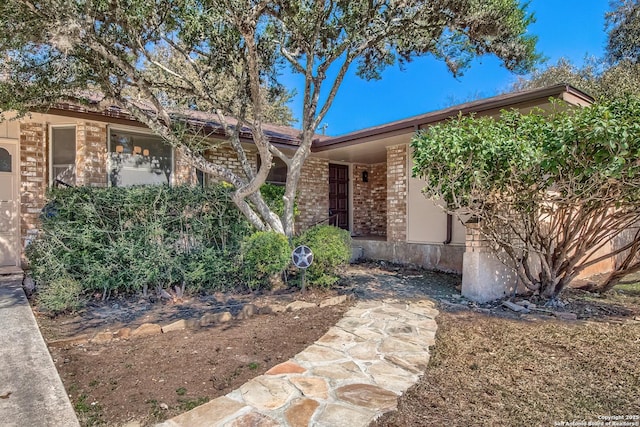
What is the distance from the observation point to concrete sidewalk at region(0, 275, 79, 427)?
211cm

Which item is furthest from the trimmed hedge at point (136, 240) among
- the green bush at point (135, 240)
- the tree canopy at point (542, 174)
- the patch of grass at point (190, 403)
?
the tree canopy at point (542, 174)

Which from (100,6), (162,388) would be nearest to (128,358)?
(162,388)

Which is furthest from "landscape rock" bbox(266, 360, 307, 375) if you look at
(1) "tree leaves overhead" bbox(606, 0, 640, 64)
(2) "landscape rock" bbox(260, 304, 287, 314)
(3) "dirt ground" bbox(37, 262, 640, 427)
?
(1) "tree leaves overhead" bbox(606, 0, 640, 64)

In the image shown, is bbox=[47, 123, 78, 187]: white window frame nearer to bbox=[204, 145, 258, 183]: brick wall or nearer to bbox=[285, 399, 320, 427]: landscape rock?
bbox=[204, 145, 258, 183]: brick wall

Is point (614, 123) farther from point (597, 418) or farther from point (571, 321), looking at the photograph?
point (597, 418)

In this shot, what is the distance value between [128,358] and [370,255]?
22.2 feet

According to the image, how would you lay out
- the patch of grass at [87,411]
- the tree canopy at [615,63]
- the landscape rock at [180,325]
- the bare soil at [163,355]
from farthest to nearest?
1. the tree canopy at [615,63]
2. the landscape rock at [180,325]
3. the bare soil at [163,355]
4. the patch of grass at [87,411]

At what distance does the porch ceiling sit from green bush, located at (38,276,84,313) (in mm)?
6070

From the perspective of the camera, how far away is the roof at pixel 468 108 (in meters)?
5.30

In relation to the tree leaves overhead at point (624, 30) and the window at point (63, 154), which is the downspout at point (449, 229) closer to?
the window at point (63, 154)

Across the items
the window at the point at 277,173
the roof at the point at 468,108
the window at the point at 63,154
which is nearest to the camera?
the roof at the point at 468,108

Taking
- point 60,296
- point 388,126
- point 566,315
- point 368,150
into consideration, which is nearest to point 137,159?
point 60,296

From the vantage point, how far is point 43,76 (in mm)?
5555

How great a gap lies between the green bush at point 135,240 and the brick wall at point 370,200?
664cm
